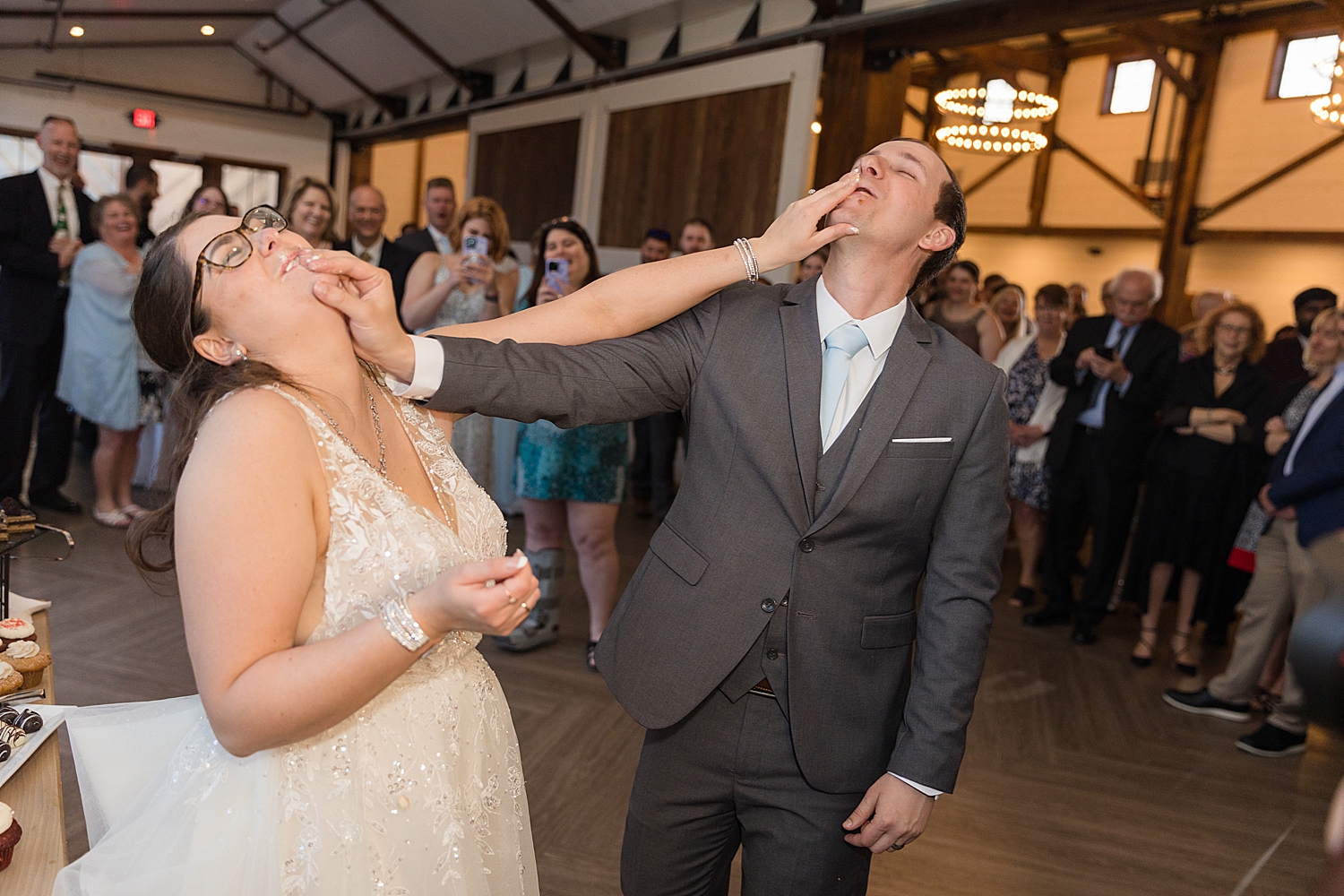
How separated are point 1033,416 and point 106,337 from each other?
4.66 metres

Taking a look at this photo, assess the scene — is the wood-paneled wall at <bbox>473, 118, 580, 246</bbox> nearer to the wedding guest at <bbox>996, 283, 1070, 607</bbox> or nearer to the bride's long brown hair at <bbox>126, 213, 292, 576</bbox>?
the wedding guest at <bbox>996, 283, 1070, 607</bbox>

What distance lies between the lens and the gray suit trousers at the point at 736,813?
4.67 ft

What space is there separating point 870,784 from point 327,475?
0.92 meters

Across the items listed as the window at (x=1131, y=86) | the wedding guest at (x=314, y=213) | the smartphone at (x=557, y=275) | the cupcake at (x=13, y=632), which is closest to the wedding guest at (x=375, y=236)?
the wedding guest at (x=314, y=213)

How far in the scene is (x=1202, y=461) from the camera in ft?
14.1

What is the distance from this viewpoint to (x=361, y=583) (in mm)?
1161

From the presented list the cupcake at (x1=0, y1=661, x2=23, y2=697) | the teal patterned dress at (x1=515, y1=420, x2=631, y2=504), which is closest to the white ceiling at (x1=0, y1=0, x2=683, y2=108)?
the teal patterned dress at (x1=515, y1=420, x2=631, y2=504)

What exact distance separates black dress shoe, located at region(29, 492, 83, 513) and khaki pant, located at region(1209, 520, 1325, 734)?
17.8ft

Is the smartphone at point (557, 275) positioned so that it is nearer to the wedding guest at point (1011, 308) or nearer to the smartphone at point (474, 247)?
the smartphone at point (474, 247)

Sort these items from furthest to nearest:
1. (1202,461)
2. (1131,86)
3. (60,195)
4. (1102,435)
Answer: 1. (1131,86)
2. (60,195)
3. (1102,435)
4. (1202,461)

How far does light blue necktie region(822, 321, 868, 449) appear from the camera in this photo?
1.44 meters

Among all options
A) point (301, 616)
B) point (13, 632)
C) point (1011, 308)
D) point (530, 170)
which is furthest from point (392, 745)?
point (530, 170)

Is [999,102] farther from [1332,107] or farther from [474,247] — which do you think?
[474,247]

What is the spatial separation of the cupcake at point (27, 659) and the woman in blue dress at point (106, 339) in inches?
123
